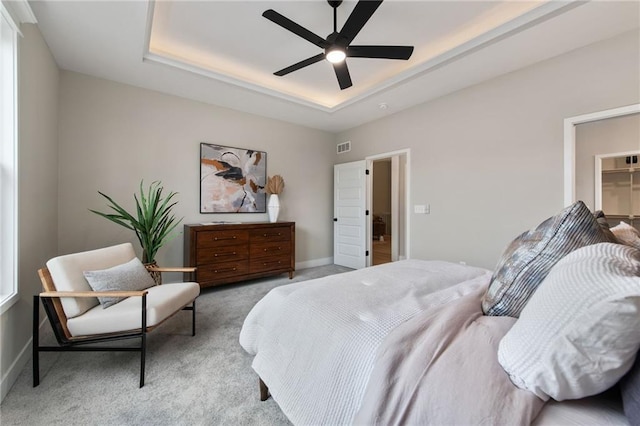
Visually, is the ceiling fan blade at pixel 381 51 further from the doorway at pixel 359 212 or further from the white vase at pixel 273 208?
the white vase at pixel 273 208

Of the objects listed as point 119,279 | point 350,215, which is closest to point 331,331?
point 119,279

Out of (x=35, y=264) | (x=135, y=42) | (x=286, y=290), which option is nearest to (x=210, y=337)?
(x=286, y=290)

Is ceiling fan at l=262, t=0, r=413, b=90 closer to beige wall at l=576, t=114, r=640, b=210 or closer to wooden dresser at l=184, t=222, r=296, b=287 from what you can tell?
wooden dresser at l=184, t=222, r=296, b=287

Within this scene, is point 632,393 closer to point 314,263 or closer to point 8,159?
point 8,159

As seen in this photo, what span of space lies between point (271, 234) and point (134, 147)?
6.84 ft

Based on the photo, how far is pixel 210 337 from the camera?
7.30ft

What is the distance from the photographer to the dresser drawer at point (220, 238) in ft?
10.7

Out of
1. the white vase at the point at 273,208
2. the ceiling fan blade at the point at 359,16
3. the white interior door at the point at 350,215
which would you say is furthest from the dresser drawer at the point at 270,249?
the ceiling fan blade at the point at 359,16

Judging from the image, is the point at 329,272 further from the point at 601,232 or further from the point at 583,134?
the point at 583,134

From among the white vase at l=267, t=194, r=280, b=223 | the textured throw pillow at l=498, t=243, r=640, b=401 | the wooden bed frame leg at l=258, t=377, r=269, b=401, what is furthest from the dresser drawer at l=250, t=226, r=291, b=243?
the textured throw pillow at l=498, t=243, r=640, b=401

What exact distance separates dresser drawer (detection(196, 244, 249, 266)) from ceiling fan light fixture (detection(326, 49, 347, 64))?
2.56 metres

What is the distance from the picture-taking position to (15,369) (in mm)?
1659

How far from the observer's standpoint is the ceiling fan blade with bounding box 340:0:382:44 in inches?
66.1

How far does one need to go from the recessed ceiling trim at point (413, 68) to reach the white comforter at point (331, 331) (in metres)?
2.19
